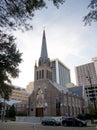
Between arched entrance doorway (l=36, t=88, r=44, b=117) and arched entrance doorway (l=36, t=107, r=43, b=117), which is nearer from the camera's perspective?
arched entrance doorway (l=36, t=107, r=43, b=117)

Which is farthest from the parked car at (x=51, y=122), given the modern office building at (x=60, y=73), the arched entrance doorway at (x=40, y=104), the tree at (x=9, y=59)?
the modern office building at (x=60, y=73)

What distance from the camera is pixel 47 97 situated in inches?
2430

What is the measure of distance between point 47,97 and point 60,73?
390 ft

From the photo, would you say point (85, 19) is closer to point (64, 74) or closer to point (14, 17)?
point (14, 17)

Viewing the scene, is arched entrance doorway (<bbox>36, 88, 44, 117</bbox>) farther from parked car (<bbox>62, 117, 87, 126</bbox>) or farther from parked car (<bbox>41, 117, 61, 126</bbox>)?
parked car (<bbox>62, 117, 87, 126</bbox>)

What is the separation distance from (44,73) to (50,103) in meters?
13.1

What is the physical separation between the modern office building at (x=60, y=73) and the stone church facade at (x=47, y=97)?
98379 millimetres

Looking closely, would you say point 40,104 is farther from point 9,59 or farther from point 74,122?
point 9,59

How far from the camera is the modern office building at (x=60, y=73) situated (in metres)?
173

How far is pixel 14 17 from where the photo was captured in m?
8.20

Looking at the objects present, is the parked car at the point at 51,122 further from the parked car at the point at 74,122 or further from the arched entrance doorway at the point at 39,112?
the arched entrance doorway at the point at 39,112

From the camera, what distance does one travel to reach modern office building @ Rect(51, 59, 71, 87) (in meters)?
173

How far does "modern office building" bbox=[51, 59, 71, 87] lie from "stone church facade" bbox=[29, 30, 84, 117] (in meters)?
98.4

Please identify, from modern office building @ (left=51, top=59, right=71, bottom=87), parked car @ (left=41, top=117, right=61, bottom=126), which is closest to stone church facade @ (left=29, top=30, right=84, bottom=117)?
parked car @ (left=41, top=117, right=61, bottom=126)
